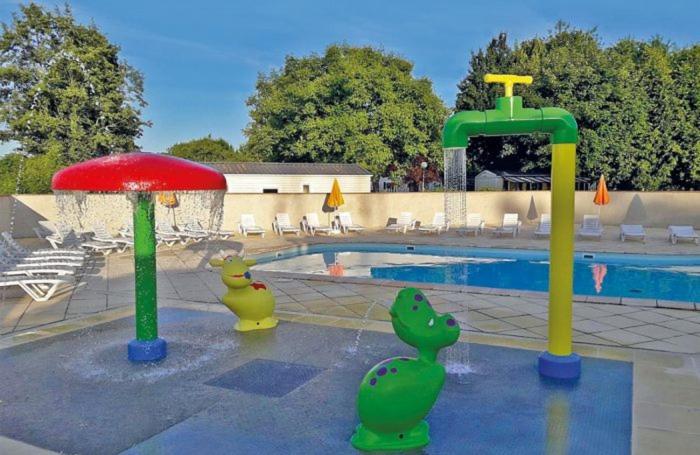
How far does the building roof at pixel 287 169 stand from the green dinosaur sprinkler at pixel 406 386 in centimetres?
2357

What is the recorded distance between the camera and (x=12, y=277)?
8633mm

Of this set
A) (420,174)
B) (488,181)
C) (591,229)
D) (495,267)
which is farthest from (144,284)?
(420,174)

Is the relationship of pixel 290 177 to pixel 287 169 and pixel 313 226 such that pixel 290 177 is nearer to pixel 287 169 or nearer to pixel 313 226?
pixel 287 169

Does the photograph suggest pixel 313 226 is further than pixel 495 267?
Yes

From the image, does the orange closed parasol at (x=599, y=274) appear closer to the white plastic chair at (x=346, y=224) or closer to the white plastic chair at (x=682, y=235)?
the white plastic chair at (x=682, y=235)

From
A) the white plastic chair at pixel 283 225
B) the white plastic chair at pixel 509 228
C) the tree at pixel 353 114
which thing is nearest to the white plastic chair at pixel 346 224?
the white plastic chair at pixel 283 225

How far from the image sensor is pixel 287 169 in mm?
28516

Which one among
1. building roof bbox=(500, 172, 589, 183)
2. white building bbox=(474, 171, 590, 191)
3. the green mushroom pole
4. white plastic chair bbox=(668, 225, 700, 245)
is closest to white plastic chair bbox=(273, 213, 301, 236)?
white plastic chair bbox=(668, 225, 700, 245)

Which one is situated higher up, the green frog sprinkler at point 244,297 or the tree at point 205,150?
the tree at point 205,150

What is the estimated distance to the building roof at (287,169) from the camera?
88.8ft

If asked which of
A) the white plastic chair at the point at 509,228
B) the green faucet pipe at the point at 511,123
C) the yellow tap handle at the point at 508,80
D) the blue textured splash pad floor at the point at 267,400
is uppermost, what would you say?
the yellow tap handle at the point at 508,80

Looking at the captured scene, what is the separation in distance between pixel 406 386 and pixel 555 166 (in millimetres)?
2844

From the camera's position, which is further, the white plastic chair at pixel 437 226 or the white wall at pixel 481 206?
the white wall at pixel 481 206

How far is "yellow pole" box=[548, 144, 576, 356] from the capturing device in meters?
5.17
